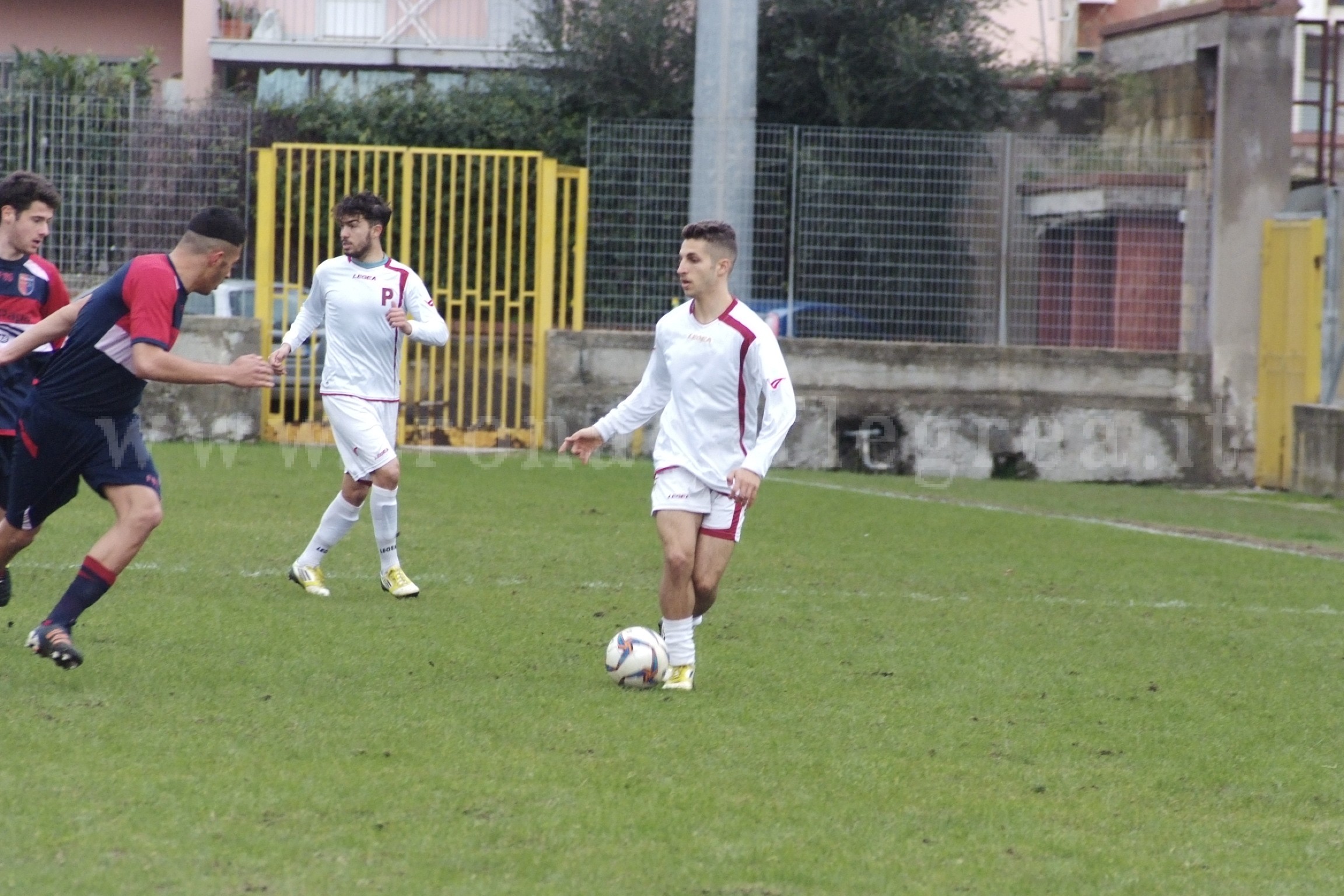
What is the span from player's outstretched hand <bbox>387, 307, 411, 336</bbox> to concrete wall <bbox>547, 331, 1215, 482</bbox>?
8358mm

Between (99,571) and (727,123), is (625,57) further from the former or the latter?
(99,571)

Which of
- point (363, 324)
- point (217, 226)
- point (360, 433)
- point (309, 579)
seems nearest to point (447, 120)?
point (363, 324)

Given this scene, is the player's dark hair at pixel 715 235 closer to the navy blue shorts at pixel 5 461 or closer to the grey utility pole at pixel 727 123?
the navy blue shorts at pixel 5 461

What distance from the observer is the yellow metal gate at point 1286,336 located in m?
17.5

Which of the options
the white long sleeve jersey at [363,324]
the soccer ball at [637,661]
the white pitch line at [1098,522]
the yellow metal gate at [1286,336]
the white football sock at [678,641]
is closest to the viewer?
the soccer ball at [637,661]

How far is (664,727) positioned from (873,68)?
17.2 meters

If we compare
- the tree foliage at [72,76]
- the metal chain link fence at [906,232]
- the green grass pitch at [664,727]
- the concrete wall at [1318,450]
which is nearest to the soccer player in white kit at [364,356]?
the green grass pitch at [664,727]

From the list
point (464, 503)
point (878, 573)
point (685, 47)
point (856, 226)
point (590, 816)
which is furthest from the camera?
point (685, 47)

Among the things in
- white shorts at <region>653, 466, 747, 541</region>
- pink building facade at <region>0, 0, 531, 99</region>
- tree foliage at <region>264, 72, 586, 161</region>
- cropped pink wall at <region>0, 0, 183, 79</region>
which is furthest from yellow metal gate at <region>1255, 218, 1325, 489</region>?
cropped pink wall at <region>0, 0, 183, 79</region>

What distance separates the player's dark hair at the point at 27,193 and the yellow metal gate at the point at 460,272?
8.89 metres

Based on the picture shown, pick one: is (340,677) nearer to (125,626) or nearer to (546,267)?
(125,626)

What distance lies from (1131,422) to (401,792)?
14046mm

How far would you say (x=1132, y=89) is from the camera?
19.7m

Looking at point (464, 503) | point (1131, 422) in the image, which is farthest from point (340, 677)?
point (1131, 422)
